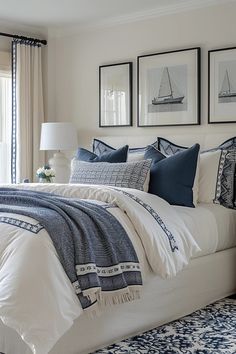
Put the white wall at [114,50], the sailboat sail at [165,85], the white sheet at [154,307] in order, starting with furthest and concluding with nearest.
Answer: the sailboat sail at [165,85]
the white wall at [114,50]
the white sheet at [154,307]

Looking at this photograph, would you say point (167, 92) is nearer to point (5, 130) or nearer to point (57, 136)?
point (57, 136)

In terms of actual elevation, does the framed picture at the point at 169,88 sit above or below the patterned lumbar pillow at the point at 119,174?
above

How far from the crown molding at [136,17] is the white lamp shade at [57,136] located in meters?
1.06

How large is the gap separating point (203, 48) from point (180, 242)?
2155 mm

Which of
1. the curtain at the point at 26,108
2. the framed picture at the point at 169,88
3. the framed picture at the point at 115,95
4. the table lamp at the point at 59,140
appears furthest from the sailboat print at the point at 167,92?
the curtain at the point at 26,108

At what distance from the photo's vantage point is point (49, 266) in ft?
9.46

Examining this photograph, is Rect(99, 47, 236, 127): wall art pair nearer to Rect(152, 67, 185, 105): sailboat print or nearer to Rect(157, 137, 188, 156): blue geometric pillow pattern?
Rect(152, 67, 185, 105): sailboat print

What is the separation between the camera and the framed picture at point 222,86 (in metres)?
4.92

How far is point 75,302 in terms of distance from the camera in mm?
2932

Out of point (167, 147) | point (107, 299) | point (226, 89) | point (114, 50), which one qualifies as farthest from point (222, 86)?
point (107, 299)

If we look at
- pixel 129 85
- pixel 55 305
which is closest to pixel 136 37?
pixel 129 85

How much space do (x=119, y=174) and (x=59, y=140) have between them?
1625 millimetres

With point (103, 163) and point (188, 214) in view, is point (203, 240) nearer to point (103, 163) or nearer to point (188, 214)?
point (188, 214)

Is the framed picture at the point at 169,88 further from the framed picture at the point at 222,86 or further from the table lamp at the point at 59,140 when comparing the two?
the table lamp at the point at 59,140
